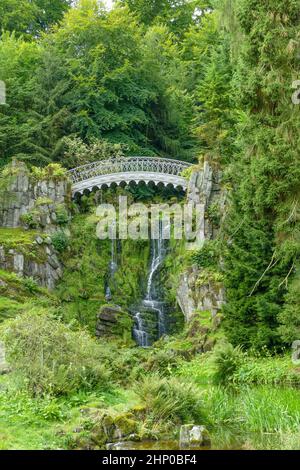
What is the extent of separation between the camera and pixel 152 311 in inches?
786

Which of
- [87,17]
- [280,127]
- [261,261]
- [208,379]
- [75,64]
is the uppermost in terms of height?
[87,17]

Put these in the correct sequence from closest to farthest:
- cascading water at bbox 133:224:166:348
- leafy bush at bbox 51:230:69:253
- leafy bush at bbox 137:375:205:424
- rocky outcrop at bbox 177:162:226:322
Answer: leafy bush at bbox 137:375:205:424, rocky outcrop at bbox 177:162:226:322, cascading water at bbox 133:224:166:348, leafy bush at bbox 51:230:69:253

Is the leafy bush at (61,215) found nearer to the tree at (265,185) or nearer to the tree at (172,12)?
the tree at (265,185)

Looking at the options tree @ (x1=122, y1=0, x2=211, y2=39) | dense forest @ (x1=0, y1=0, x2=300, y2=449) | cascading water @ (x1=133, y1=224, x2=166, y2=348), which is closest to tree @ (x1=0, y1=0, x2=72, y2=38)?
dense forest @ (x1=0, y1=0, x2=300, y2=449)

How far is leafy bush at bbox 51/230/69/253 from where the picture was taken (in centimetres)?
2069

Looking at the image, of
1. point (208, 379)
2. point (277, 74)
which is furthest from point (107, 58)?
point (208, 379)

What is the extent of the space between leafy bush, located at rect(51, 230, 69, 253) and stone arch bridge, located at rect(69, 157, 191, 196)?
10.7 feet

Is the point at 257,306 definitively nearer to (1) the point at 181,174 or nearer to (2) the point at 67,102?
(1) the point at 181,174

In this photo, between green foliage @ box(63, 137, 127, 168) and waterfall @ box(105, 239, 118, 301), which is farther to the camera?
green foliage @ box(63, 137, 127, 168)

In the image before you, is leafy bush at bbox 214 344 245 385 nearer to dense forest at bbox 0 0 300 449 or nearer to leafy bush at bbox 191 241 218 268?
dense forest at bbox 0 0 300 449

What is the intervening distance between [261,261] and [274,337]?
72.9 inches

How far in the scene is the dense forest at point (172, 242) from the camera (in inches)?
346

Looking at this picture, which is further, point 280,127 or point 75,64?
point 75,64

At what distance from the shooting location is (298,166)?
14.4m
